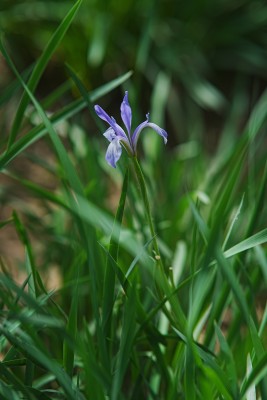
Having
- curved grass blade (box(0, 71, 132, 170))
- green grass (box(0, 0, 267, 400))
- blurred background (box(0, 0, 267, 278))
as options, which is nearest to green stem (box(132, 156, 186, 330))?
green grass (box(0, 0, 267, 400))

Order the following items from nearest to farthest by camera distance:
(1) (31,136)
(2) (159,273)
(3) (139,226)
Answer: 1. (2) (159,273)
2. (1) (31,136)
3. (3) (139,226)

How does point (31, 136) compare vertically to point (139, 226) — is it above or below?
above

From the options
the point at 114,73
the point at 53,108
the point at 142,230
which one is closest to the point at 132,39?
the point at 114,73

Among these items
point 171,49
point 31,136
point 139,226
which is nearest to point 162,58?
point 171,49

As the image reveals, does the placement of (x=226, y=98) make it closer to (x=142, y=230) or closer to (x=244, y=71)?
(x=244, y=71)

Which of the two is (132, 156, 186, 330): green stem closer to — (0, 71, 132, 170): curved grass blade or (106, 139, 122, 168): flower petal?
(106, 139, 122, 168): flower petal

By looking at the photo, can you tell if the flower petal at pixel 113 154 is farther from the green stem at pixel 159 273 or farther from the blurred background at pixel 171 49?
the blurred background at pixel 171 49

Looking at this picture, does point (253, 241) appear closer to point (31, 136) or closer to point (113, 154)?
point (113, 154)

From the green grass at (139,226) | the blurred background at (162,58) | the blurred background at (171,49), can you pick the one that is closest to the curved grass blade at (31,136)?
the green grass at (139,226)

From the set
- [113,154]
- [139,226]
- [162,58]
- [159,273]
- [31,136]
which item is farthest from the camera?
[162,58]
